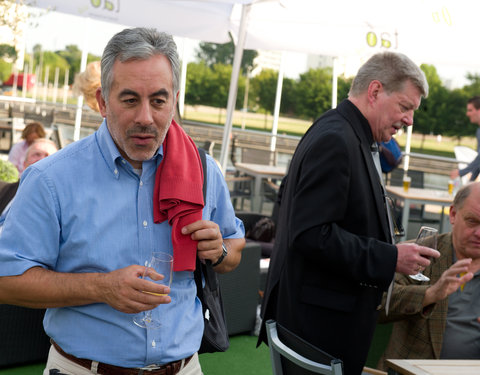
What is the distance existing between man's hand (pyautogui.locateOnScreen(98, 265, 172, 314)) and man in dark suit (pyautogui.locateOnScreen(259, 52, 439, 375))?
1.05 metres

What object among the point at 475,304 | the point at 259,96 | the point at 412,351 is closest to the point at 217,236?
the point at 412,351

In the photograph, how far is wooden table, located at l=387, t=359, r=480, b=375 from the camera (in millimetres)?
2355

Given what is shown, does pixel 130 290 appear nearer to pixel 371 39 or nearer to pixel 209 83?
pixel 371 39

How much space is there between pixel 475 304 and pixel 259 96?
64986mm

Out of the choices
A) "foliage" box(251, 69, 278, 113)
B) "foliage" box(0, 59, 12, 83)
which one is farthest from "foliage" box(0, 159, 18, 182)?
"foliage" box(0, 59, 12, 83)

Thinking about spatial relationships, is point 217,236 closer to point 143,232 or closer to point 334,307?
point 143,232

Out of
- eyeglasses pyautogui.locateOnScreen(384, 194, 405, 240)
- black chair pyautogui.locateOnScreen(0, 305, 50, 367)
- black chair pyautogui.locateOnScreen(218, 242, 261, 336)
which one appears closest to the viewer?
eyeglasses pyautogui.locateOnScreen(384, 194, 405, 240)

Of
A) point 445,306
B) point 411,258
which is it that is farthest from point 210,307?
point 445,306

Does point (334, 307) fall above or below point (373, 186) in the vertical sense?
below

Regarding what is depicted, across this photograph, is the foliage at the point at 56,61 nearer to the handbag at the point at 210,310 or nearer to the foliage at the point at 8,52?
the foliage at the point at 8,52

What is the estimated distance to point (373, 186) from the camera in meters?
2.65

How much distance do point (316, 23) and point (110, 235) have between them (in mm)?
7180

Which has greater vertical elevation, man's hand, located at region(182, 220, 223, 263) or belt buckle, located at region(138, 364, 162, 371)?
man's hand, located at region(182, 220, 223, 263)

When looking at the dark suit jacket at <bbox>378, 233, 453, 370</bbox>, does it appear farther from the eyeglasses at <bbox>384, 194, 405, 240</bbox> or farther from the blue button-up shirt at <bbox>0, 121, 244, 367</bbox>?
the blue button-up shirt at <bbox>0, 121, 244, 367</bbox>
